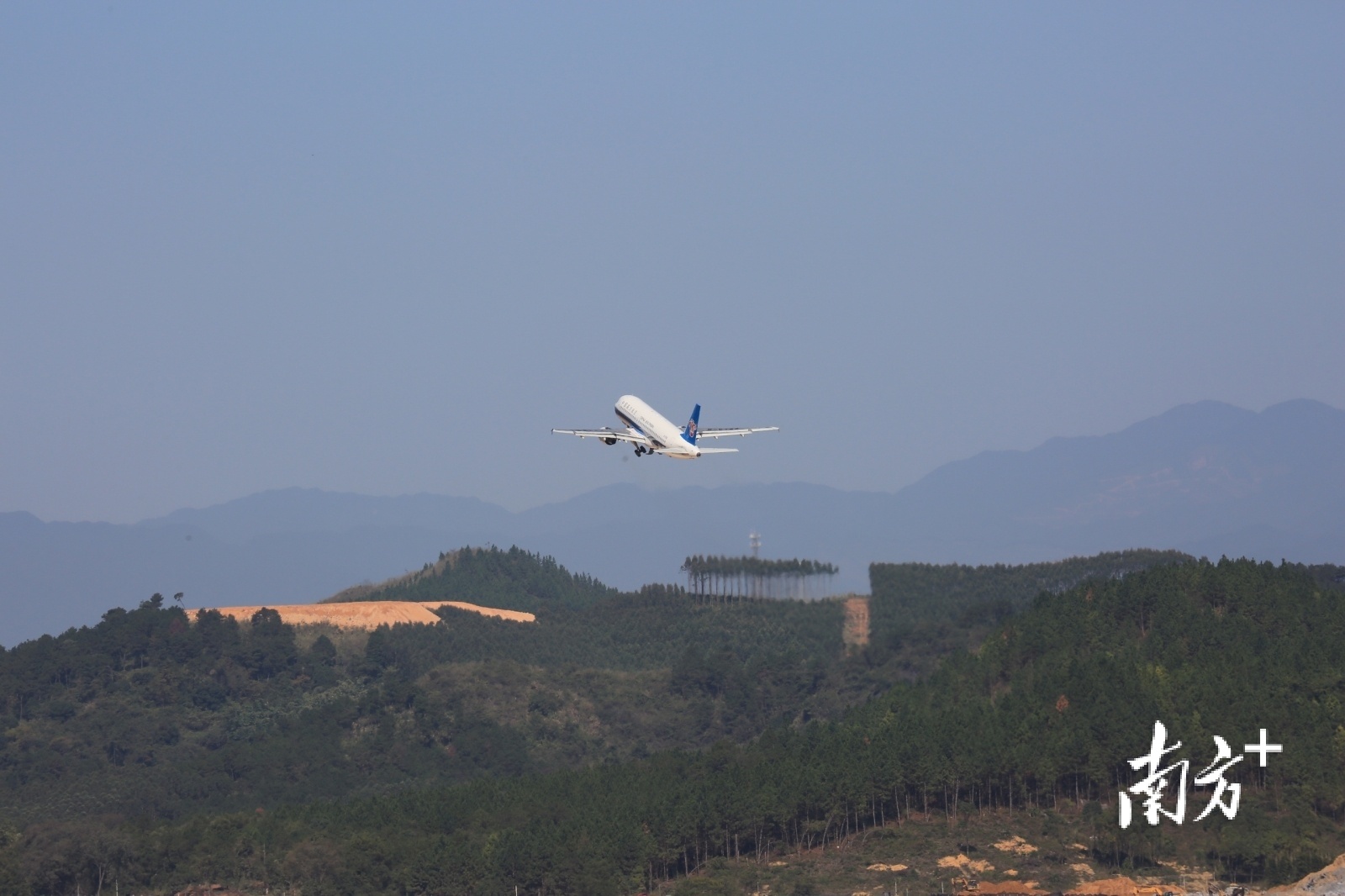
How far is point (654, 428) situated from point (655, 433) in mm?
935

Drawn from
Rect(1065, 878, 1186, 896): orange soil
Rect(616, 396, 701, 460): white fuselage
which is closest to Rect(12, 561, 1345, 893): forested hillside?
Rect(1065, 878, 1186, 896): orange soil

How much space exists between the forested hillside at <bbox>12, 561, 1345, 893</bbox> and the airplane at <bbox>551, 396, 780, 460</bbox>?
3393 centimetres

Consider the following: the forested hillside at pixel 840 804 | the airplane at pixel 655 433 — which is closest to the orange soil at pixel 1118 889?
the forested hillside at pixel 840 804

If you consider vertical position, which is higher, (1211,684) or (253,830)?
A: (1211,684)

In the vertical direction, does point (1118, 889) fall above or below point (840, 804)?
below

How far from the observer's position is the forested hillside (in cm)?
15675

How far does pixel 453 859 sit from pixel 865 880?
3675 cm

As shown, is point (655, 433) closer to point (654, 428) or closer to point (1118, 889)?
point (654, 428)

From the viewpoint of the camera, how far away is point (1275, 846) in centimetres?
15275

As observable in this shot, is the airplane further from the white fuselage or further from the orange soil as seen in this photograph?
the orange soil

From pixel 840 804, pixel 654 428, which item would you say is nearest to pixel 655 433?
pixel 654 428

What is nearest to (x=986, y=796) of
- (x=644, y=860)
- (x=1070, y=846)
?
(x=1070, y=846)

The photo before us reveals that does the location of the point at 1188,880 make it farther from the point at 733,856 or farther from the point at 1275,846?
the point at 733,856

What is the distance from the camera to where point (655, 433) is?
18738 cm
